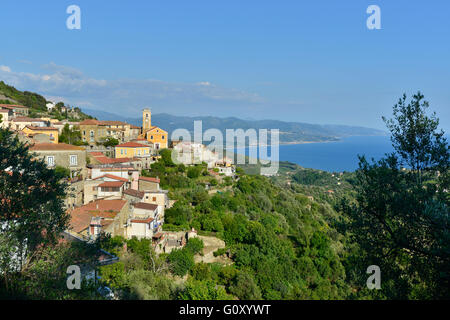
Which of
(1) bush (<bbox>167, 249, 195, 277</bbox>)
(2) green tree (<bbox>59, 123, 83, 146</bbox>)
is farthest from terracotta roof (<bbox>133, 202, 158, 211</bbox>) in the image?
(2) green tree (<bbox>59, 123, 83, 146</bbox>)

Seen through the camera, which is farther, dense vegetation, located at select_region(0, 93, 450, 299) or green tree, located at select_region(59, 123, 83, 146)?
green tree, located at select_region(59, 123, 83, 146)

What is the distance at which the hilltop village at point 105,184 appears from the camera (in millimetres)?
14891

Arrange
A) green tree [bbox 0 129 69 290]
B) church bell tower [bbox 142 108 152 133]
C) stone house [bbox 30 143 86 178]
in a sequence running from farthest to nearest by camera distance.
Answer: church bell tower [bbox 142 108 152 133] → stone house [bbox 30 143 86 178] → green tree [bbox 0 129 69 290]

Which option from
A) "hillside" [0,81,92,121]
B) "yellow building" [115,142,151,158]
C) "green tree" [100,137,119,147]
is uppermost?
"hillside" [0,81,92,121]

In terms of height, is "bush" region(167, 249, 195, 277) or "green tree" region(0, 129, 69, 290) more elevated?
"green tree" region(0, 129, 69, 290)

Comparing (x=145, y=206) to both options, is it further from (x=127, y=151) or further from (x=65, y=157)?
(x=127, y=151)

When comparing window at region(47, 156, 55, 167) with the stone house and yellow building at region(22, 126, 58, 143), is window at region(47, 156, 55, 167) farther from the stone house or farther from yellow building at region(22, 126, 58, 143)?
yellow building at region(22, 126, 58, 143)

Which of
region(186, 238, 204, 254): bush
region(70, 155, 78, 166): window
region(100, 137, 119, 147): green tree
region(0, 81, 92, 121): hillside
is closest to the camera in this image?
region(186, 238, 204, 254): bush

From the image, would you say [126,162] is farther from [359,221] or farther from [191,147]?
[359,221]

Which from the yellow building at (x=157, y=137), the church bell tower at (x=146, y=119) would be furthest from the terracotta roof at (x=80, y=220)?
the church bell tower at (x=146, y=119)

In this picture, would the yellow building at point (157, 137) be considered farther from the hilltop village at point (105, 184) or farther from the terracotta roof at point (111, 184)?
the terracotta roof at point (111, 184)

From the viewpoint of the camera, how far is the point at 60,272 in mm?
7164

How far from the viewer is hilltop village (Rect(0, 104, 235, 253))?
14.9 m
